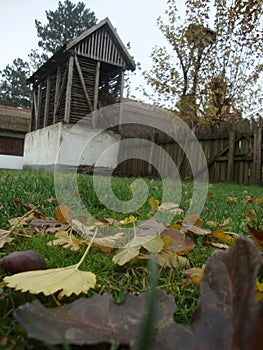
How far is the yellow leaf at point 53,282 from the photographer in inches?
25.2

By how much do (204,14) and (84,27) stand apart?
2320 cm

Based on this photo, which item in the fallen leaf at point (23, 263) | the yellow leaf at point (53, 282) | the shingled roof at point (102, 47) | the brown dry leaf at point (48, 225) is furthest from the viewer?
the shingled roof at point (102, 47)

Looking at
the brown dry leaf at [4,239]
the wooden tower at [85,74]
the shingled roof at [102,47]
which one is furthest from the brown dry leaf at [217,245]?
the shingled roof at [102,47]

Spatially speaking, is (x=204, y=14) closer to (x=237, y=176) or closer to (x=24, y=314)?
(x=237, y=176)

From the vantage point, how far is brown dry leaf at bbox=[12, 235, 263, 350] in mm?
414

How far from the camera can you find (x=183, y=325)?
18.8 inches

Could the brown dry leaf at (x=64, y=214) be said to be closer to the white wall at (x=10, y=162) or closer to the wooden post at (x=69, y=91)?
the wooden post at (x=69, y=91)

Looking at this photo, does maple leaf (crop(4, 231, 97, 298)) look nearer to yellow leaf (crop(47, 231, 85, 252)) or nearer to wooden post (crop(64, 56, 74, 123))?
yellow leaf (crop(47, 231, 85, 252))

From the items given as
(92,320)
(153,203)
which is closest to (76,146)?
(153,203)

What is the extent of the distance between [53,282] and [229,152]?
8.69m

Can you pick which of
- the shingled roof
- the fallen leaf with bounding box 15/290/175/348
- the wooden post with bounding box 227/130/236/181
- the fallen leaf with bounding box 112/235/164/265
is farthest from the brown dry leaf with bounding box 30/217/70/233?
the shingled roof

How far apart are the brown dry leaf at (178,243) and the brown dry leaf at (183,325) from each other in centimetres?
54

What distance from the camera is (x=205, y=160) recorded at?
9.55 m

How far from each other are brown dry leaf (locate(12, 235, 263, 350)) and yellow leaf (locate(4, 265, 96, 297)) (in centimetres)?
13
